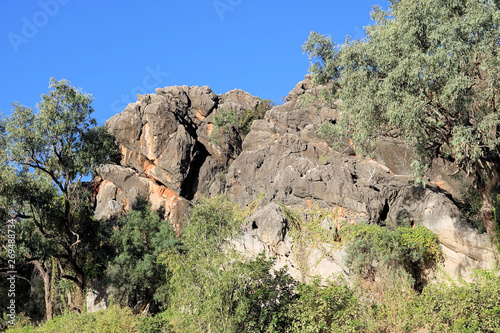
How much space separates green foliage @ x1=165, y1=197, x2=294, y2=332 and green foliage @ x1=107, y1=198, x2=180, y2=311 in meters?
13.2

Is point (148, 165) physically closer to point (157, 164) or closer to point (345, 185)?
point (157, 164)

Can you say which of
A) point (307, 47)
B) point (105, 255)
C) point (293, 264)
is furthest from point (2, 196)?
point (307, 47)

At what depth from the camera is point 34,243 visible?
2353 cm

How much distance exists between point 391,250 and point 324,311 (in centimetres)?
Result: 790

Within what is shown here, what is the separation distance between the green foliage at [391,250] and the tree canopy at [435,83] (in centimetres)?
309

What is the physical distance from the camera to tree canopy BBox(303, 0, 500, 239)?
15.3 m

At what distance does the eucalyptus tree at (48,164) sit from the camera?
23.3 meters

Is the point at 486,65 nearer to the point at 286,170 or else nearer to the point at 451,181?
the point at 451,181

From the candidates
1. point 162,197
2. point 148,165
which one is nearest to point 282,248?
point 162,197

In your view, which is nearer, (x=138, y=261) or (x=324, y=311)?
(x=324, y=311)

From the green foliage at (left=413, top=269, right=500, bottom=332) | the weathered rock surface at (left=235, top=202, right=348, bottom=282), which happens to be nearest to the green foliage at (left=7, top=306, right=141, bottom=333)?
the weathered rock surface at (left=235, top=202, right=348, bottom=282)

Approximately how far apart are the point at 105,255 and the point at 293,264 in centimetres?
1186

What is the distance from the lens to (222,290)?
476 inches

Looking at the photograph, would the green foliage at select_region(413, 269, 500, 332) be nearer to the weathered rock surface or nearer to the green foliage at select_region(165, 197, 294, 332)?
the green foliage at select_region(165, 197, 294, 332)
